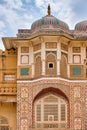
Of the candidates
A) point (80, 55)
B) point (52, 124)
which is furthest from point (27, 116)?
point (80, 55)

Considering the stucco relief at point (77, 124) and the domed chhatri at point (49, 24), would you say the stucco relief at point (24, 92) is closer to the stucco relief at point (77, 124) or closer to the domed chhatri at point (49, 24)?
the stucco relief at point (77, 124)

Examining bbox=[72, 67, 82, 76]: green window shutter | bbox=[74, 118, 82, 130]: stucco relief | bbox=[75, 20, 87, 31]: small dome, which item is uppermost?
bbox=[75, 20, 87, 31]: small dome

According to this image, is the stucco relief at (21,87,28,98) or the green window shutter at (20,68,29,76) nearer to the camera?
the stucco relief at (21,87,28,98)

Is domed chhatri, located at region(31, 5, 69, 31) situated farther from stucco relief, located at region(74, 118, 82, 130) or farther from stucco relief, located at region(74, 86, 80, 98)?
stucco relief, located at region(74, 118, 82, 130)

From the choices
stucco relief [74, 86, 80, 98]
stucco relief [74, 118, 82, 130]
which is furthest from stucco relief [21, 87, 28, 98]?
stucco relief [74, 118, 82, 130]

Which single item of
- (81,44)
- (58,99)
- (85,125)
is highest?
(81,44)

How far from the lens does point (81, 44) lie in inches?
1055

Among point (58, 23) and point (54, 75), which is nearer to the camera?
point (54, 75)

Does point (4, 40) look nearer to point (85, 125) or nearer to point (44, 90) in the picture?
point (44, 90)

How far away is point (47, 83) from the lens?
2545cm

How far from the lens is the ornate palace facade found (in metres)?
25.5

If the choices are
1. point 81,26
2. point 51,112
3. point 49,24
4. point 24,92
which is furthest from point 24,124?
point 81,26

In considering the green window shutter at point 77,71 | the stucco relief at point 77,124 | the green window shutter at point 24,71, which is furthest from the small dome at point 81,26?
the stucco relief at point 77,124

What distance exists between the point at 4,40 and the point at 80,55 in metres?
5.77
